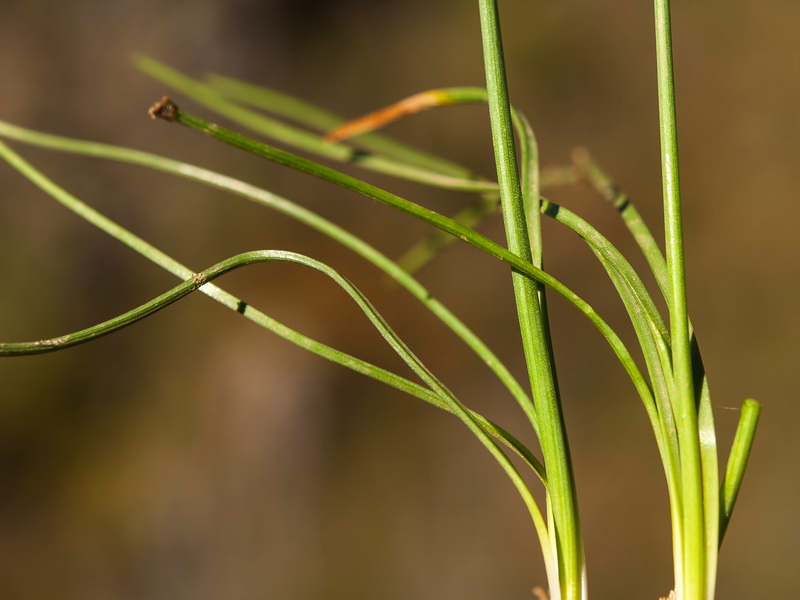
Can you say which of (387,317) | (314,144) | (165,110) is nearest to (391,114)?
(314,144)

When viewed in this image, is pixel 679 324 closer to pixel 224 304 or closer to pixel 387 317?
pixel 224 304

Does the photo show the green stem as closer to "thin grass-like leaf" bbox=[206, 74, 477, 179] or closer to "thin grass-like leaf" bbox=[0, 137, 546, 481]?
"thin grass-like leaf" bbox=[0, 137, 546, 481]

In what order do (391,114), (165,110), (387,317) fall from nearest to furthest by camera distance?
(165,110)
(391,114)
(387,317)

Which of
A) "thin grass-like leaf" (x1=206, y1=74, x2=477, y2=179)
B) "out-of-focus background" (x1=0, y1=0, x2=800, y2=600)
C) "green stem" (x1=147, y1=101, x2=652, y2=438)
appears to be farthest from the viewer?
"out-of-focus background" (x1=0, y1=0, x2=800, y2=600)

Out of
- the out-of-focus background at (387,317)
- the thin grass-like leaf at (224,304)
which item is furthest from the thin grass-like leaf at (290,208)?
the out-of-focus background at (387,317)

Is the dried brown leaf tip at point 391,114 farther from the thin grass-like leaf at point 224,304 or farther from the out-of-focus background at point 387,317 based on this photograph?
the out-of-focus background at point 387,317

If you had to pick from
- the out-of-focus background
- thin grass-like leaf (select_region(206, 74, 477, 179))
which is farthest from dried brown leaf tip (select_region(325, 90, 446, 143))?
the out-of-focus background
